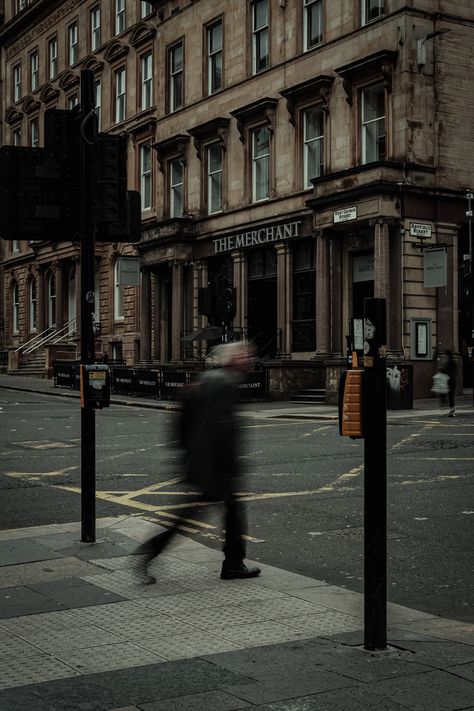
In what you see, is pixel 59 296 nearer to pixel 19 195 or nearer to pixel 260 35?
pixel 260 35

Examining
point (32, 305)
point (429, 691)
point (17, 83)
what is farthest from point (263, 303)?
point (429, 691)

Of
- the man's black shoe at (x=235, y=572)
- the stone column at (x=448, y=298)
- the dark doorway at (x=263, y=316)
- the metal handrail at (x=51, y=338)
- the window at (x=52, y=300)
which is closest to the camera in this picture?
the man's black shoe at (x=235, y=572)

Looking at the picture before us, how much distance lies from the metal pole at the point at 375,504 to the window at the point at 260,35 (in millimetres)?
32279

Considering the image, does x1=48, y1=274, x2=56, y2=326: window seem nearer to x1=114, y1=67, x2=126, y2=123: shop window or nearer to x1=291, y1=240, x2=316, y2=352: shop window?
x1=114, y1=67, x2=126, y2=123: shop window

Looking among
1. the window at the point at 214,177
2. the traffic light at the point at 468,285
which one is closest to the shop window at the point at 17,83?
the window at the point at 214,177

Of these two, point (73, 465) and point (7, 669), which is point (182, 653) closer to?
point (7, 669)

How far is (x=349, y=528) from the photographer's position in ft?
31.0

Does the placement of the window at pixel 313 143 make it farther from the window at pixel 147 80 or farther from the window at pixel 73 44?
the window at pixel 73 44

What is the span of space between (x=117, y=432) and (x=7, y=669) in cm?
1541

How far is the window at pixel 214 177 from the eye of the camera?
3869 cm

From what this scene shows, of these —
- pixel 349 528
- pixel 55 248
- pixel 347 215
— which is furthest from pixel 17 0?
pixel 349 528

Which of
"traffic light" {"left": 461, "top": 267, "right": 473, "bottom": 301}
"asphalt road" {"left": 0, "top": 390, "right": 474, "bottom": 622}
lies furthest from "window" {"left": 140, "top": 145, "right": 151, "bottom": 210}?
"asphalt road" {"left": 0, "top": 390, "right": 474, "bottom": 622}

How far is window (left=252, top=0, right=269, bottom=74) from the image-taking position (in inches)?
1414

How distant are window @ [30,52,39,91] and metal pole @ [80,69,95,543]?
51.5 meters
